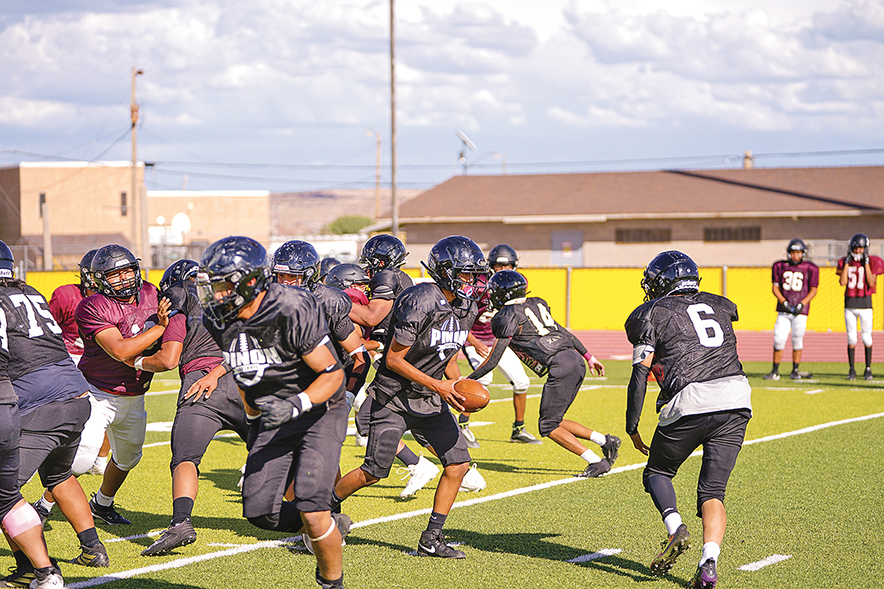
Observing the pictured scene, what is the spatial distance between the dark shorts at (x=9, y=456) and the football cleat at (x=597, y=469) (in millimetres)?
4806

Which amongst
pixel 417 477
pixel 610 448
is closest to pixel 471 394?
pixel 417 477

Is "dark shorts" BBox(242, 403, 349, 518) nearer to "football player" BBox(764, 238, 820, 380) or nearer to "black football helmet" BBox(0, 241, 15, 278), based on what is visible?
"black football helmet" BBox(0, 241, 15, 278)

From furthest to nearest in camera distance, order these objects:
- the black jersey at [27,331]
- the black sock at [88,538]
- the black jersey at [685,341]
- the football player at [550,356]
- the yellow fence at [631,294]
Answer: the yellow fence at [631,294] → the football player at [550,356] → the black sock at [88,538] → the black jersey at [685,341] → the black jersey at [27,331]

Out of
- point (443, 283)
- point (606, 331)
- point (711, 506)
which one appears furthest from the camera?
point (606, 331)

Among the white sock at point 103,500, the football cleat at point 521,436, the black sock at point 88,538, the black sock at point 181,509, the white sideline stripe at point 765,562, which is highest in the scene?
the black sock at point 181,509

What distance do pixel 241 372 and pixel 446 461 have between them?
1818 mm

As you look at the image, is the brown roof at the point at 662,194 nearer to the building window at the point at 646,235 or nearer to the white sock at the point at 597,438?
the building window at the point at 646,235

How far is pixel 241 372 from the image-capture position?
14.8 feet

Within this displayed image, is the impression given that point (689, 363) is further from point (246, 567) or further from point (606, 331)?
point (606, 331)

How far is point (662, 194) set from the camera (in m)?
32.7

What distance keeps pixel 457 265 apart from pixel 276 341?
180 centimetres

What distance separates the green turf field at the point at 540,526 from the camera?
537cm

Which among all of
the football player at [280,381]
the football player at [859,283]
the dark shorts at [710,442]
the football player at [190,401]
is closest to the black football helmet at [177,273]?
the football player at [190,401]

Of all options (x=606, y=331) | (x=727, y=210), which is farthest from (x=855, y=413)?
(x=727, y=210)
